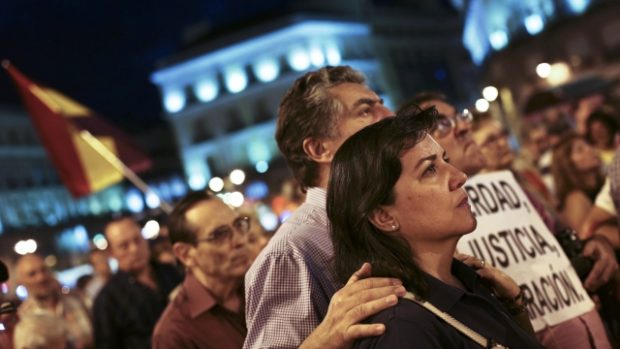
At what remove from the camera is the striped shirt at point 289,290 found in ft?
10.5

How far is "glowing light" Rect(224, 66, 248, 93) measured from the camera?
69.9m

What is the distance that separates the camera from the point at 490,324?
279 centimetres

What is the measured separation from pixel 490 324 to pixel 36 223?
3273 inches

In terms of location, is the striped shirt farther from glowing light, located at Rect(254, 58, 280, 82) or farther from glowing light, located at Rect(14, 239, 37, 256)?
glowing light, located at Rect(254, 58, 280, 82)

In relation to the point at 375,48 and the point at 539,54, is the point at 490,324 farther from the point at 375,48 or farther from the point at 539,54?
the point at 375,48

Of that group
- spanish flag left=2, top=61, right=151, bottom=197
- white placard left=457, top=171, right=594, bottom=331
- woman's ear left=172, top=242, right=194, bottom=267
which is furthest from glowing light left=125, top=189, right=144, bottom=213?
white placard left=457, top=171, right=594, bottom=331

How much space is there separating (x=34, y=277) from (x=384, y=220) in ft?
19.9

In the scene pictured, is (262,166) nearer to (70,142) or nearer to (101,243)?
(101,243)

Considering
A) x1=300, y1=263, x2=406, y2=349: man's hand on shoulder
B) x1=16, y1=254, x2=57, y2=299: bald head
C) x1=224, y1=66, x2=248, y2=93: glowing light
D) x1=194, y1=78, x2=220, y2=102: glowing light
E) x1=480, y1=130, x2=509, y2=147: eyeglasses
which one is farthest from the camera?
x1=194, y1=78, x2=220, y2=102: glowing light

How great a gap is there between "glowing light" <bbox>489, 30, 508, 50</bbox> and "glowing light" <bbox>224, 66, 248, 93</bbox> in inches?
1086

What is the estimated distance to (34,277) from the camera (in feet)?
26.7

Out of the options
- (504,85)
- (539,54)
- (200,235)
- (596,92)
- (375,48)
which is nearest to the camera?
(200,235)

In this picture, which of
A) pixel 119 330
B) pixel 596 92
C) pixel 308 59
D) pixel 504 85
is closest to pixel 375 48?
pixel 308 59

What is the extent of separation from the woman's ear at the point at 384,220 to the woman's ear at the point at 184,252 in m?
2.52
